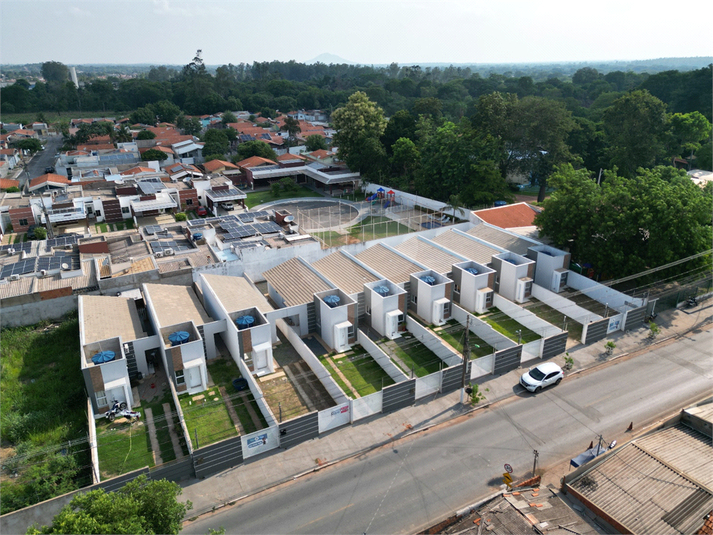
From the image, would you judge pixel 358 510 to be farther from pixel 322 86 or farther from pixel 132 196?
pixel 322 86

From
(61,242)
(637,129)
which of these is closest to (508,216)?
(637,129)

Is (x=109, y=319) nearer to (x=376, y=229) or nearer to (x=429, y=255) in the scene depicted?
(x=429, y=255)

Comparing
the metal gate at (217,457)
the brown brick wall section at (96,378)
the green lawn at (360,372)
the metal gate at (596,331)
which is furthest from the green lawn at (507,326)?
the brown brick wall section at (96,378)

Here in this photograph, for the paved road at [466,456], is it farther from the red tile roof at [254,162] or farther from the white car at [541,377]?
the red tile roof at [254,162]

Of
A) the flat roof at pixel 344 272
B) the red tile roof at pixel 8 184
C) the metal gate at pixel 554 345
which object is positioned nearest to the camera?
the metal gate at pixel 554 345

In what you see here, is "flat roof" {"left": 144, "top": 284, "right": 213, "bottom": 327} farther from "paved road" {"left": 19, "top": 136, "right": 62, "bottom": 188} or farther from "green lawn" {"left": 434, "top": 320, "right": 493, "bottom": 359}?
"paved road" {"left": 19, "top": 136, "right": 62, "bottom": 188}
